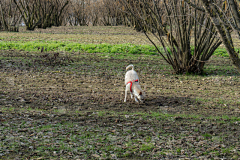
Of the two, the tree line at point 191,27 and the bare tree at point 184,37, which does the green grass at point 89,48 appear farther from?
the bare tree at point 184,37

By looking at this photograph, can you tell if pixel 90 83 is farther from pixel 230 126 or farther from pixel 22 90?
pixel 230 126

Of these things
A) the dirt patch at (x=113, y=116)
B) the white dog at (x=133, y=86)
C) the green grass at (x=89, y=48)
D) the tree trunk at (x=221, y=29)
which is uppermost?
the tree trunk at (x=221, y=29)

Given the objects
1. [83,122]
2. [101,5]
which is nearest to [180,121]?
[83,122]

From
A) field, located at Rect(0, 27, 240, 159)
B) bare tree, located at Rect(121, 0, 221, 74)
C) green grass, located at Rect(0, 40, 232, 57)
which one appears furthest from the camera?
green grass, located at Rect(0, 40, 232, 57)

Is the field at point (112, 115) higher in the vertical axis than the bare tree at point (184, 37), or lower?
lower

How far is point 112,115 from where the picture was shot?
6.95 meters

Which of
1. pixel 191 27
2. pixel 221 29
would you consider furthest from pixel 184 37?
pixel 221 29

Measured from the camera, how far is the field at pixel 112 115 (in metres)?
5.20

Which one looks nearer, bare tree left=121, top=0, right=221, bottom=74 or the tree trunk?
the tree trunk

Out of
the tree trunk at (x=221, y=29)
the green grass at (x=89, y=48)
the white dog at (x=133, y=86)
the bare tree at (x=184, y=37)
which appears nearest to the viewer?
the tree trunk at (x=221, y=29)

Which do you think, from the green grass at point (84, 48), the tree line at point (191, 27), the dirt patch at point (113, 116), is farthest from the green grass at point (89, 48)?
the dirt patch at point (113, 116)

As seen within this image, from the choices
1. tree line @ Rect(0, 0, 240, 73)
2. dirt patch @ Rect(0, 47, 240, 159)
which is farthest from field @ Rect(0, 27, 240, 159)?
tree line @ Rect(0, 0, 240, 73)

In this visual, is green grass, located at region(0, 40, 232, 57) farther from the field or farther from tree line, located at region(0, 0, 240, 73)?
the field

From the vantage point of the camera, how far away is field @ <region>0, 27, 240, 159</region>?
5.20 meters
